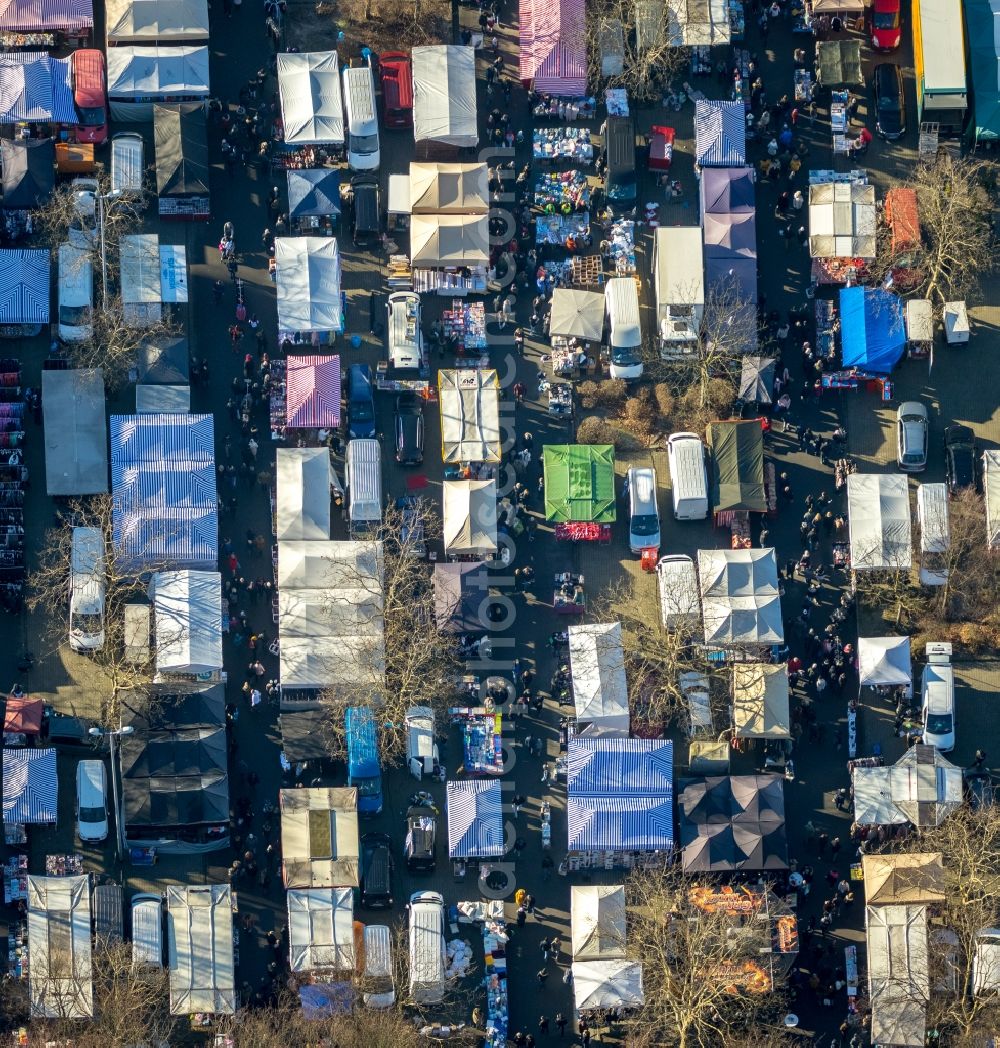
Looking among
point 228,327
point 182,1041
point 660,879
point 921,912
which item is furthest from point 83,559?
point 921,912

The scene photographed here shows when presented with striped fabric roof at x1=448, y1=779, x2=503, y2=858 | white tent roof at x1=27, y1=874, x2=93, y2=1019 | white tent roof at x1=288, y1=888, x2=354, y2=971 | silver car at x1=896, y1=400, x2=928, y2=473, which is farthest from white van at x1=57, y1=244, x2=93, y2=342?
silver car at x1=896, y1=400, x2=928, y2=473

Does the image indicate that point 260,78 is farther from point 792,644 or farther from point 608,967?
point 608,967

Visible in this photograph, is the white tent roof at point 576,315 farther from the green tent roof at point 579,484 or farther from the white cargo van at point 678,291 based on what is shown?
the green tent roof at point 579,484

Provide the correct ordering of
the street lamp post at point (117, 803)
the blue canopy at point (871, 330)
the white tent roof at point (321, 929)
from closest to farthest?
the white tent roof at point (321, 929), the street lamp post at point (117, 803), the blue canopy at point (871, 330)

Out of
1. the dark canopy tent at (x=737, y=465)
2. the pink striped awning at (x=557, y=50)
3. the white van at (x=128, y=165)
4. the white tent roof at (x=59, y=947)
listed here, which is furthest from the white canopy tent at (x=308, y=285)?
the white tent roof at (x=59, y=947)

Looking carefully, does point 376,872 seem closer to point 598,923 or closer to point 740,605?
point 598,923

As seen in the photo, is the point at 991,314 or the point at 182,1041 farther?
the point at 991,314

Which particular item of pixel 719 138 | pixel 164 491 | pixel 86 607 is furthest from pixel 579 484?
pixel 86 607

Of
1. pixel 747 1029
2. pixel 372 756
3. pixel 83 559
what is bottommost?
pixel 747 1029
